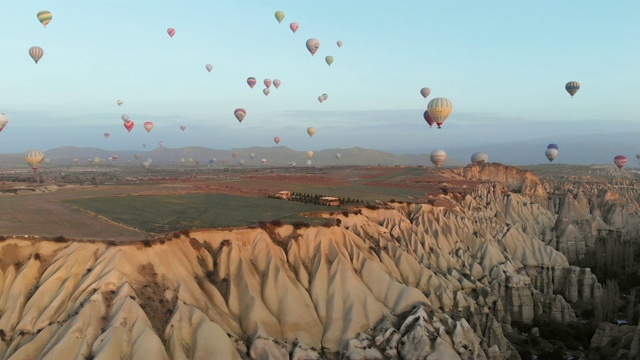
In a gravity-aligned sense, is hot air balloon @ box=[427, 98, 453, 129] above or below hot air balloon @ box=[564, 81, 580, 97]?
below

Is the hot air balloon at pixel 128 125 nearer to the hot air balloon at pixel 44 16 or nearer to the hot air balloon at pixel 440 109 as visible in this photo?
the hot air balloon at pixel 44 16

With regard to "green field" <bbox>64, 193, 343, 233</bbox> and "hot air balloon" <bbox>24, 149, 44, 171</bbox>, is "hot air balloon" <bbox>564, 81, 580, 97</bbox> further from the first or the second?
"hot air balloon" <bbox>24, 149, 44, 171</bbox>

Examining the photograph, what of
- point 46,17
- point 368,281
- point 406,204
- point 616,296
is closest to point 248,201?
point 406,204

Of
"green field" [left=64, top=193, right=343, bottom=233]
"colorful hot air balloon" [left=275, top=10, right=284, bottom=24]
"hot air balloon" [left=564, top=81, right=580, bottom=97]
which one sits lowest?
"green field" [left=64, top=193, right=343, bottom=233]

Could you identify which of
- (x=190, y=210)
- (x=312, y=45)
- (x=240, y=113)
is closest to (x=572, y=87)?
(x=312, y=45)

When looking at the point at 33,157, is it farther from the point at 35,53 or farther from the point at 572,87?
the point at 572,87

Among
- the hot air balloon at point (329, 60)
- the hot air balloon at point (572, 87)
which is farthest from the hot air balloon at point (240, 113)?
the hot air balloon at point (572, 87)

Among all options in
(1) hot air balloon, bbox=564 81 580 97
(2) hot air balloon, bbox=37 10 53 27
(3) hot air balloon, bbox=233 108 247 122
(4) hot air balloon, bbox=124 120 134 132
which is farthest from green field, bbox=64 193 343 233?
(1) hot air balloon, bbox=564 81 580 97
